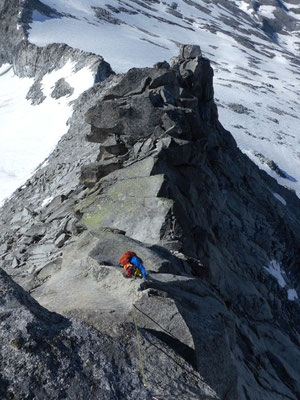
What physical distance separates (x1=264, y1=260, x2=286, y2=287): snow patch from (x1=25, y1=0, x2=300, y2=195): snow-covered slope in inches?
892

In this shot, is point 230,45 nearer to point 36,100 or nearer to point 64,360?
point 36,100

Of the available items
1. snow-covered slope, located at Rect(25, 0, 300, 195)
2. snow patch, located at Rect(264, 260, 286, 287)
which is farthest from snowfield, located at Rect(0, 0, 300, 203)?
snow patch, located at Rect(264, 260, 286, 287)

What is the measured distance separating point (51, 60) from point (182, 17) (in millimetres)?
104138

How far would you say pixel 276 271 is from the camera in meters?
20.0

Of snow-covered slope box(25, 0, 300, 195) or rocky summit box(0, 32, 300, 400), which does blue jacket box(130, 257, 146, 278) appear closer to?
rocky summit box(0, 32, 300, 400)

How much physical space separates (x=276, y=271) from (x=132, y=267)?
47.0 ft

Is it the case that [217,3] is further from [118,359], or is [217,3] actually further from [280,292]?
[118,359]

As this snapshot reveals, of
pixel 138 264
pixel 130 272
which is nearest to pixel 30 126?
pixel 138 264

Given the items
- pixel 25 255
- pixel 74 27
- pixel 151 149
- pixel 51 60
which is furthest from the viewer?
pixel 74 27

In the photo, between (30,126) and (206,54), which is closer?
(30,126)

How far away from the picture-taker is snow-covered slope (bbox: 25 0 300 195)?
5266cm

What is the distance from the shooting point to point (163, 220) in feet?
37.8

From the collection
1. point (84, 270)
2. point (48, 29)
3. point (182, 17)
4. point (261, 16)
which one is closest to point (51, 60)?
point (48, 29)

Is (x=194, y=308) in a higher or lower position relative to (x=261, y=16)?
higher
